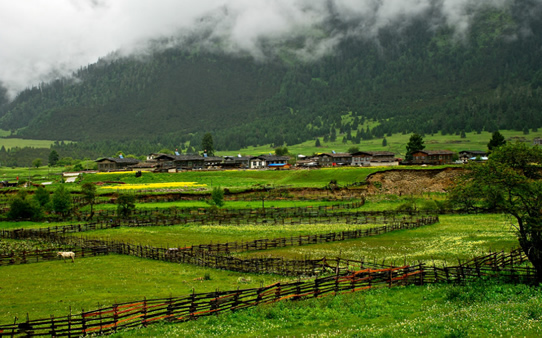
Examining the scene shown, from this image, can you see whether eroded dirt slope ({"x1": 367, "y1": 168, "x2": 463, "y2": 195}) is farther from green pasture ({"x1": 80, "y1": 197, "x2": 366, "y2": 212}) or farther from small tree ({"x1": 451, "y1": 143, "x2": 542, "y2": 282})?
small tree ({"x1": 451, "y1": 143, "x2": 542, "y2": 282})

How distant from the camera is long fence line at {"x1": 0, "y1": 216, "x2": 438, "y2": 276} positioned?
4028 cm

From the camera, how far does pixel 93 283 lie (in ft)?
118

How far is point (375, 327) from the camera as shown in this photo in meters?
20.7

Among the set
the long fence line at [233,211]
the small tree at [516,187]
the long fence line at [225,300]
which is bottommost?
the long fence line at [233,211]

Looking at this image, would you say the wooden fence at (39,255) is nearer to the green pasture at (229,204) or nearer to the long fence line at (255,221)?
the long fence line at (255,221)

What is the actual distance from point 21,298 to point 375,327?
2610cm

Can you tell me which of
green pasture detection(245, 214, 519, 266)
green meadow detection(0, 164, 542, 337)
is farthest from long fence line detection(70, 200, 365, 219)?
green pasture detection(245, 214, 519, 266)

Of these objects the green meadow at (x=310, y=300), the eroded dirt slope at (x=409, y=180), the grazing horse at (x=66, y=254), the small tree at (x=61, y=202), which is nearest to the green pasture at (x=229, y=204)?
the small tree at (x=61, y=202)

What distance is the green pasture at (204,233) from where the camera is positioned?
6012 cm

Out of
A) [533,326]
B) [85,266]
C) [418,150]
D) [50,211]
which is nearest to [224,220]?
[85,266]

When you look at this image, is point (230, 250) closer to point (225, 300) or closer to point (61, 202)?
point (225, 300)

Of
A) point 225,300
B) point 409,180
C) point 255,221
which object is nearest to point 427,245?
point 255,221

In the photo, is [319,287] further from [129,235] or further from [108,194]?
[108,194]

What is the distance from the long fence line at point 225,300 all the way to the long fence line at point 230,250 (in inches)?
283
